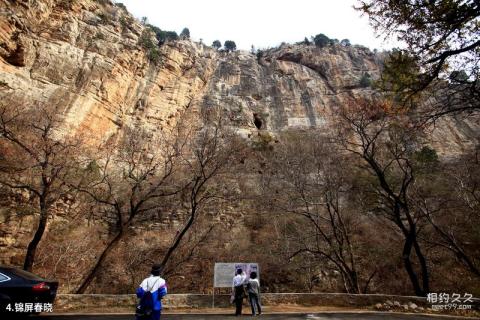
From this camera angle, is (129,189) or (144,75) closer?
(129,189)

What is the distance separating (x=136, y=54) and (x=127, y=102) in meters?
6.99

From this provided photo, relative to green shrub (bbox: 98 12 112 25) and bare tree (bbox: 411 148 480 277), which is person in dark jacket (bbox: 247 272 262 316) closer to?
bare tree (bbox: 411 148 480 277)

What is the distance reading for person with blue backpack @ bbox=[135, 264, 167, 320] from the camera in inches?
191

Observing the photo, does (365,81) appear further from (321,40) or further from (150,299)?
(150,299)

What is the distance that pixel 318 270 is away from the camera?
18672mm

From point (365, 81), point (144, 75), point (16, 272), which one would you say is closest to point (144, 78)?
point (144, 75)

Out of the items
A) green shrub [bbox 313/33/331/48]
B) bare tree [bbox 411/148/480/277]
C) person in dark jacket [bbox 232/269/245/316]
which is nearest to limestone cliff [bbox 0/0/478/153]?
green shrub [bbox 313/33/331/48]

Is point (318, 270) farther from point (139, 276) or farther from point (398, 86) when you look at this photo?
point (398, 86)

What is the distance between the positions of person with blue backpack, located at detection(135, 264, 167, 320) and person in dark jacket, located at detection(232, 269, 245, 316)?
422cm

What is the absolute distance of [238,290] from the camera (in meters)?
8.84

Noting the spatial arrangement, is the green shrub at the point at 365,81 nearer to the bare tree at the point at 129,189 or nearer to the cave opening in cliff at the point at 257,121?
the cave opening in cliff at the point at 257,121

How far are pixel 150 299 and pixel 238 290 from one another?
14.5 feet

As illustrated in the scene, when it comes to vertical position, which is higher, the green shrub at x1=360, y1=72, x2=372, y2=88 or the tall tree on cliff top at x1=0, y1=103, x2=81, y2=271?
the green shrub at x1=360, y1=72, x2=372, y2=88

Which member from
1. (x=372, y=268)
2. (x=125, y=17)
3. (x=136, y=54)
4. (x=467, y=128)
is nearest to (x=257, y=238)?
(x=372, y=268)
